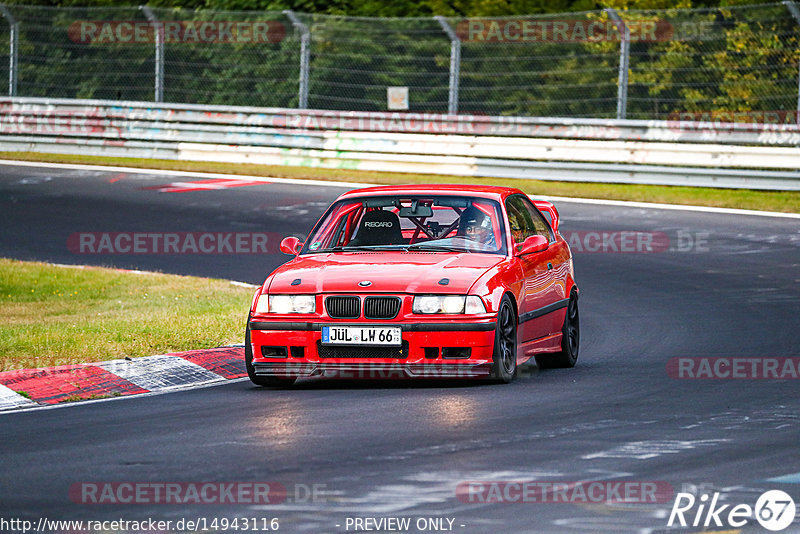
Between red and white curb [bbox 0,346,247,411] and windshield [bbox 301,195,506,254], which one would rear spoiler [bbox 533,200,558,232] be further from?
red and white curb [bbox 0,346,247,411]

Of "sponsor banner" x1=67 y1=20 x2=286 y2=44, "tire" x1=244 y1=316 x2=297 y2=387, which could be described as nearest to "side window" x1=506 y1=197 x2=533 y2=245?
"tire" x1=244 y1=316 x2=297 y2=387

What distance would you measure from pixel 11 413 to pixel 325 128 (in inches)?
677

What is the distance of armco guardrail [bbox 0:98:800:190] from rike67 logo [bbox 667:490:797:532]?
1581 cm

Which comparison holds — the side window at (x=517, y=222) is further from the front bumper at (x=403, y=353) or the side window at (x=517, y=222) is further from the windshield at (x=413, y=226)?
the front bumper at (x=403, y=353)

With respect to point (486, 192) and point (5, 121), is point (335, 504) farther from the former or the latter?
point (5, 121)

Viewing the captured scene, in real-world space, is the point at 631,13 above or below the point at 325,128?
above

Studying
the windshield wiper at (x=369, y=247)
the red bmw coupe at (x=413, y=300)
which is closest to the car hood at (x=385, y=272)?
the red bmw coupe at (x=413, y=300)

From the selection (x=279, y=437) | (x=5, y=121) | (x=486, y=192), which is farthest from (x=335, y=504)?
(x=5, y=121)

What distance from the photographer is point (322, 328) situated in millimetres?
9023

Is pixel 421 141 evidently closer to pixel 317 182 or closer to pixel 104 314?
pixel 317 182

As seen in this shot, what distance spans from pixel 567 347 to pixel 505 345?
1.31 m

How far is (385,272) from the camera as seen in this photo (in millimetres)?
9211

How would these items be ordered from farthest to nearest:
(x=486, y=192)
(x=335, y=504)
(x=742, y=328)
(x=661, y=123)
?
1. (x=661, y=123)
2. (x=742, y=328)
3. (x=486, y=192)
4. (x=335, y=504)

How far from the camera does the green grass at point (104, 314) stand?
35.0 feet
